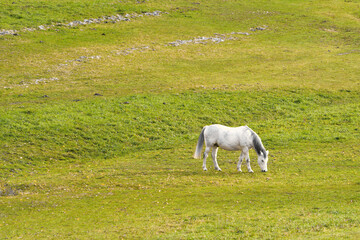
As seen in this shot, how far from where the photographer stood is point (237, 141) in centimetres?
2186

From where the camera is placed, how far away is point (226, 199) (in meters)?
17.6

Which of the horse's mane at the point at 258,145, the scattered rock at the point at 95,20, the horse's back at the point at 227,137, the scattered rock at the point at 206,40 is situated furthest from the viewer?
the scattered rock at the point at 206,40

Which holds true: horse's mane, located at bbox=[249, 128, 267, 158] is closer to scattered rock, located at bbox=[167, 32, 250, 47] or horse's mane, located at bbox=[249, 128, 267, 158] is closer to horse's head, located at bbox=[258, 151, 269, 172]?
horse's head, located at bbox=[258, 151, 269, 172]

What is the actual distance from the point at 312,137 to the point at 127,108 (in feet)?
41.4

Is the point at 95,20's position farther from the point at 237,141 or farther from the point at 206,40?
the point at 237,141

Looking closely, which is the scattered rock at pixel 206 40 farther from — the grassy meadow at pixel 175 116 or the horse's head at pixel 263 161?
the horse's head at pixel 263 161

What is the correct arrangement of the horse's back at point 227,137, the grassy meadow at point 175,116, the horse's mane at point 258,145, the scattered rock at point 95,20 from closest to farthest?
the grassy meadow at point 175,116 → the horse's mane at point 258,145 → the horse's back at point 227,137 → the scattered rock at point 95,20

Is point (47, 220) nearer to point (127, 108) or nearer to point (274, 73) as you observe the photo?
point (127, 108)

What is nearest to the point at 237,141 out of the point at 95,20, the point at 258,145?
the point at 258,145

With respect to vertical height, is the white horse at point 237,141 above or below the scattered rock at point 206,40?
below

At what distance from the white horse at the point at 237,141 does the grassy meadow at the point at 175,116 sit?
0.79m

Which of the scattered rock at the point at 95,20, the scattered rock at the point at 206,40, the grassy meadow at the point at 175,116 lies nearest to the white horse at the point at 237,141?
the grassy meadow at the point at 175,116

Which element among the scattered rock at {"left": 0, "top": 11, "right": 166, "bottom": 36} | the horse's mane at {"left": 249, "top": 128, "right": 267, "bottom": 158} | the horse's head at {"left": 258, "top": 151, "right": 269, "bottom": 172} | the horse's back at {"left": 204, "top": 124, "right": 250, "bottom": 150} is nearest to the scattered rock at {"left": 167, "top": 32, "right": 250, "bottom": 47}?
the scattered rock at {"left": 0, "top": 11, "right": 166, "bottom": 36}

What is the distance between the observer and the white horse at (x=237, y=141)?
70.7 ft
